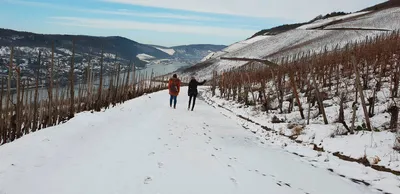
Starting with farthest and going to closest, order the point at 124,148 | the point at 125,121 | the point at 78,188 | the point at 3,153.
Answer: the point at 125,121 → the point at 124,148 → the point at 3,153 → the point at 78,188

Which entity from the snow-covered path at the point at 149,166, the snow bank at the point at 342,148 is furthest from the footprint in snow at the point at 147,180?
the snow bank at the point at 342,148

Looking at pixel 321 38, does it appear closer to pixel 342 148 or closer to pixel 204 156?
pixel 342 148

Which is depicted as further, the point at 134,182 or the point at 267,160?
the point at 267,160

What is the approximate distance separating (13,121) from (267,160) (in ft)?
32.6

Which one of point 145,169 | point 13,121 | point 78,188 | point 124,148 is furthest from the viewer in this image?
point 13,121

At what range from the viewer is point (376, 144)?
1010 centimetres

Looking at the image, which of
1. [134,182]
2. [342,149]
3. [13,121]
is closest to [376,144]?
[342,149]

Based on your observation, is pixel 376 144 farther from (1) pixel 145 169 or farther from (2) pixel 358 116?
(1) pixel 145 169

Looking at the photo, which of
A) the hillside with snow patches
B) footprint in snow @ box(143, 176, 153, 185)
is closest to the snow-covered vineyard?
footprint in snow @ box(143, 176, 153, 185)

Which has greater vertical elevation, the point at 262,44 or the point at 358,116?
the point at 262,44

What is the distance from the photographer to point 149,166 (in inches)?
298

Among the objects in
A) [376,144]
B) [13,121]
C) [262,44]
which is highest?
[262,44]

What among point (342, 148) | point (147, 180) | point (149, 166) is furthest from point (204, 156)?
point (342, 148)

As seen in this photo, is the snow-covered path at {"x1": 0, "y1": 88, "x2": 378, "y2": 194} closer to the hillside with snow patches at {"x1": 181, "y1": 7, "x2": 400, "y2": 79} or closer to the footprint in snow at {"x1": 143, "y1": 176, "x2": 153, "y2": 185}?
the footprint in snow at {"x1": 143, "y1": 176, "x2": 153, "y2": 185}
